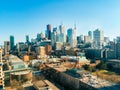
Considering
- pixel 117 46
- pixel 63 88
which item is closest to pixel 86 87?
pixel 63 88

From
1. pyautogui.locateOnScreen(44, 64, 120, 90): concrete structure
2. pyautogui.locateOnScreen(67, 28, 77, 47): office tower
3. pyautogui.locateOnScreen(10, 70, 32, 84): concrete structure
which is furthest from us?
pyautogui.locateOnScreen(67, 28, 77, 47): office tower

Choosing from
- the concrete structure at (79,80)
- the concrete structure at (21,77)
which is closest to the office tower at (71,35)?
the concrete structure at (79,80)

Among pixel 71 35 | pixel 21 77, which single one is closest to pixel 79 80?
pixel 21 77

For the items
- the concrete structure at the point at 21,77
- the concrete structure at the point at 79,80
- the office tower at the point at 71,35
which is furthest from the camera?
the office tower at the point at 71,35

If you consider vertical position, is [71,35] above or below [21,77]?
above

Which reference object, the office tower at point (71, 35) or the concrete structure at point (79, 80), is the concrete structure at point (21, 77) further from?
the office tower at point (71, 35)

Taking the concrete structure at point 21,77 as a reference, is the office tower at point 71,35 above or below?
above

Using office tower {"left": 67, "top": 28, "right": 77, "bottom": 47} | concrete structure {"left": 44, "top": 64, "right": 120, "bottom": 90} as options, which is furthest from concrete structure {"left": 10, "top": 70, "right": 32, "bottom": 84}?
office tower {"left": 67, "top": 28, "right": 77, "bottom": 47}

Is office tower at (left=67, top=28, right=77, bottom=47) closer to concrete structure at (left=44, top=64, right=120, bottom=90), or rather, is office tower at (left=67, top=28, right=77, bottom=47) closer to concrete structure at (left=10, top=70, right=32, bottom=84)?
concrete structure at (left=44, top=64, right=120, bottom=90)

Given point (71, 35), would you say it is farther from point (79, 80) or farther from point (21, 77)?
point (79, 80)

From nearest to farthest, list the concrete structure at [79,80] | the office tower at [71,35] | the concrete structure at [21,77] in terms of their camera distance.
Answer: the concrete structure at [79,80] < the concrete structure at [21,77] < the office tower at [71,35]

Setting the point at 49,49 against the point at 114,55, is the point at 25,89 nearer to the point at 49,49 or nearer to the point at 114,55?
the point at 114,55

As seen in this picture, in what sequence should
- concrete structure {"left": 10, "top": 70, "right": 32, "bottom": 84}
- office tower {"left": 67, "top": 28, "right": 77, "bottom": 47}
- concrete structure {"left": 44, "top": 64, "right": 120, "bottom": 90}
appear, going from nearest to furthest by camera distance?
1. concrete structure {"left": 44, "top": 64, "right": 120, "bottom": 90}
2. concrete structure {"left": 10, "top": 70, "right": 32, "bottom": 84}
3. office tower {"left": 67, "top": 28, "right": 77, "bottom": 47}

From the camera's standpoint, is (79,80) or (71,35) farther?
(71,35)
